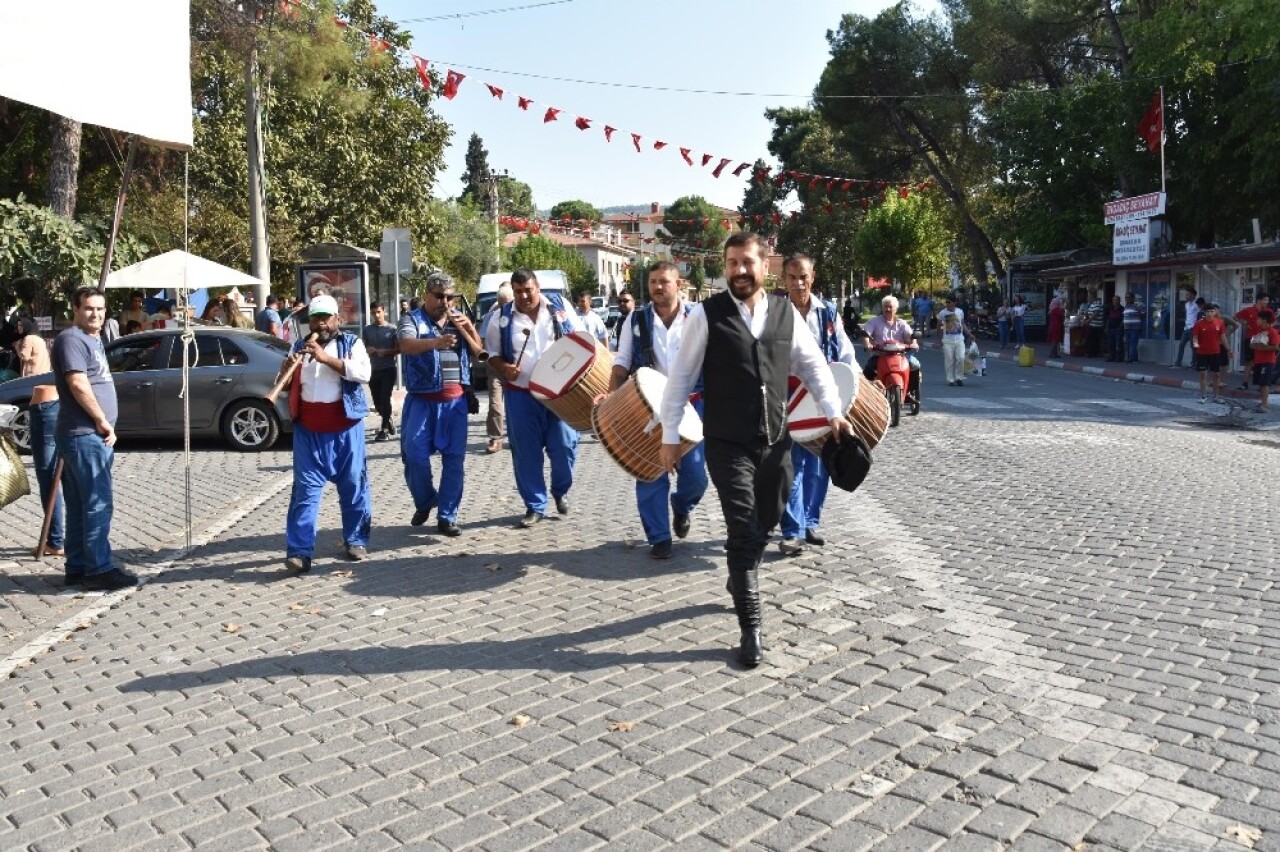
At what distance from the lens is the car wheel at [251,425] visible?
1402cm

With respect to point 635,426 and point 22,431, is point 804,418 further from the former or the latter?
point 22,431

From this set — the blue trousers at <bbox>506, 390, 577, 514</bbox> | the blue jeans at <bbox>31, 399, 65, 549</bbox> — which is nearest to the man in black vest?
the blue trousers at <bbox>506, 390, 577, 514</bbox>

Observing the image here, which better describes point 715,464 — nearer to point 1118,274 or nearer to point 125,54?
point 125,54

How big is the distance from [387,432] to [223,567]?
7.20 metres

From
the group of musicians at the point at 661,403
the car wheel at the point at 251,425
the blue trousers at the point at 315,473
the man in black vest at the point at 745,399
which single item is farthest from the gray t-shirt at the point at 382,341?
the man in black vest at the point at 745,399

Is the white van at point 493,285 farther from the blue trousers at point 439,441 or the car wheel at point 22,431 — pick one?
the blue trousers at point 439,441

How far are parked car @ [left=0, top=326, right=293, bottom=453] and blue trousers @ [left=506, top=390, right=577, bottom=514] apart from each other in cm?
618

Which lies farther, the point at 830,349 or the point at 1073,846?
the point at 830,349

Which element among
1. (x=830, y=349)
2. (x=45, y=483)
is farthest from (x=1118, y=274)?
(x=45, y=483)

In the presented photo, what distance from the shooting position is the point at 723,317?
17.5 feet

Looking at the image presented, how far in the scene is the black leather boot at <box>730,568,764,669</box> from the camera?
530 cm

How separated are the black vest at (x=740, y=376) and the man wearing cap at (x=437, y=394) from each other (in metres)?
3.13

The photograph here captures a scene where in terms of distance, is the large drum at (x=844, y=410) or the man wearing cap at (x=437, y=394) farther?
the man wearing cap at (x=437, y=394)

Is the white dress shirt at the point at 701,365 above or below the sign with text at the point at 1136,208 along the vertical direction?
below
